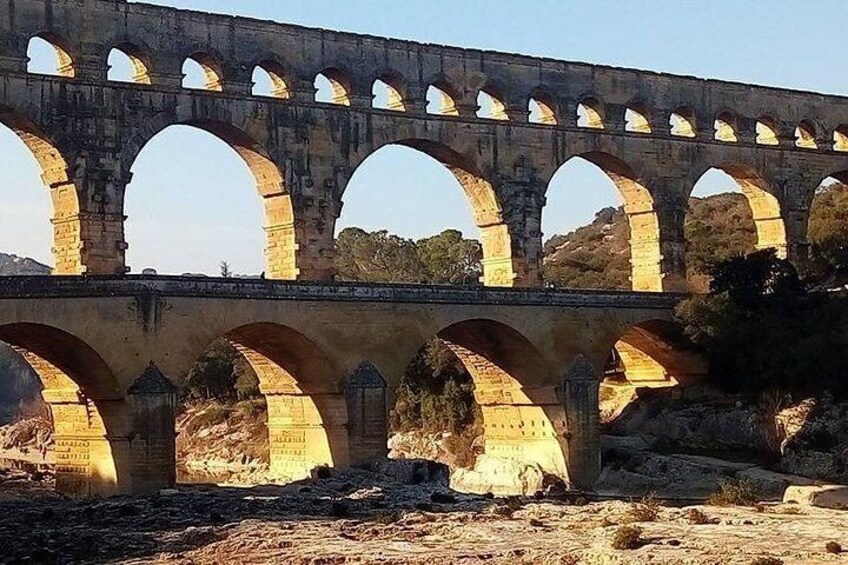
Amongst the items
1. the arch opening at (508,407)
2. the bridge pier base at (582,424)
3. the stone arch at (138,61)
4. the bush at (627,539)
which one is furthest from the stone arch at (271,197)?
the bush at (627,539)

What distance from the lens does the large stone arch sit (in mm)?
41500

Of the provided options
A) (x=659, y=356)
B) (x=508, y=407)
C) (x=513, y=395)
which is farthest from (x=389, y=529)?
(x=659, y=356)

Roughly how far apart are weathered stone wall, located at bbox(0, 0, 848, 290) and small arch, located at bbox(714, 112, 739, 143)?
6 cm

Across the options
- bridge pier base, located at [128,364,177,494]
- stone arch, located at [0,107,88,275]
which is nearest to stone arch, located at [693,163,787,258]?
stone arch, located at [0,107,88,275]

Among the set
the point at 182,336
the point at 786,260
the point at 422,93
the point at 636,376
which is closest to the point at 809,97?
the point at 786,260

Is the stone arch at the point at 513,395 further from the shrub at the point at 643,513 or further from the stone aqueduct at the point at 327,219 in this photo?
the shrub at the point at 643,513

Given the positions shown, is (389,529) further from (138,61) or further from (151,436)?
(138,61)

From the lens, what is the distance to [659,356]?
47.2 m

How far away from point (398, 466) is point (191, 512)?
725 centimetres

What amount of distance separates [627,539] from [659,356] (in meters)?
21.9

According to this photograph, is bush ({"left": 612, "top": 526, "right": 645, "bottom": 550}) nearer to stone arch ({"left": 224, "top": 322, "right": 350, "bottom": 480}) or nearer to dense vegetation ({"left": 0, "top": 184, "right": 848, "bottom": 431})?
stone arch ({"left": 224, "top": 322, "right": 350, "bottom": 480})

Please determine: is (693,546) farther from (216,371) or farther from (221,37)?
(216,371)

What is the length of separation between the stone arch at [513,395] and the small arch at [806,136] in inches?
631

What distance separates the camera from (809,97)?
52.3 metres
